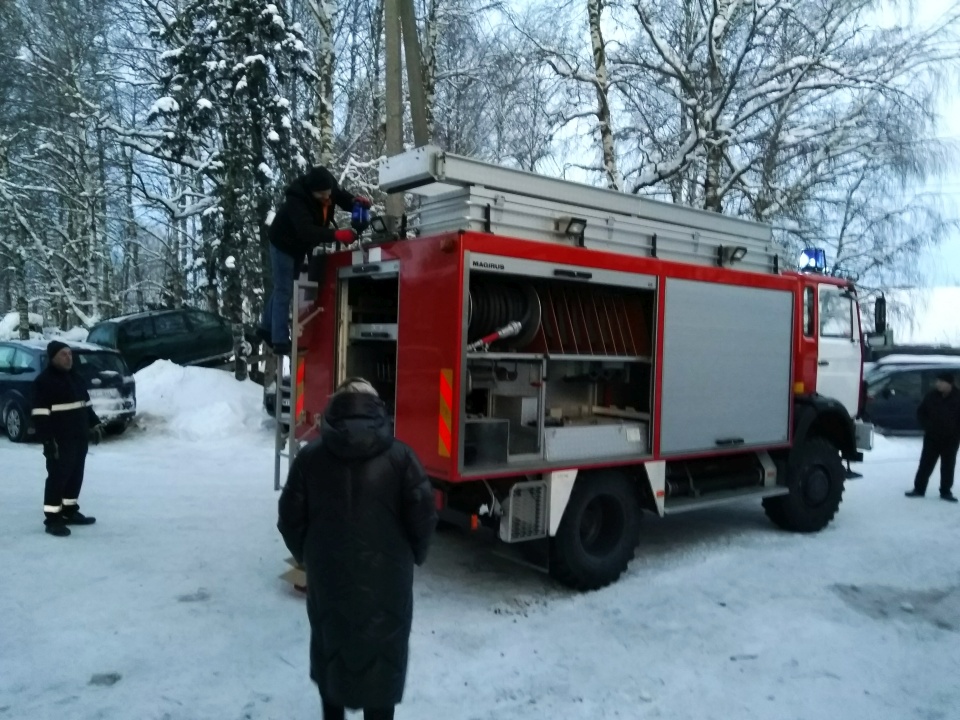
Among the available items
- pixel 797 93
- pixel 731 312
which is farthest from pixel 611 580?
pixel 797 93

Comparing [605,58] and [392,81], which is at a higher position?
[605,58]

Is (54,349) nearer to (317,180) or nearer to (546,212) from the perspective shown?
(317,180)

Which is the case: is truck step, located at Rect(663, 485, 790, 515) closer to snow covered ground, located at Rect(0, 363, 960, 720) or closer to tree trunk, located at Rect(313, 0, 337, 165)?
snow covered ground, located at Rect(0, 363, 960, 720)

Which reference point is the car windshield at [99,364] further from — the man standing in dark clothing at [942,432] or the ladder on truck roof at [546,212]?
the man standing in dark clothing at [942,432]

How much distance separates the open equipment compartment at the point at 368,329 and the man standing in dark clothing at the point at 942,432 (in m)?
7.07

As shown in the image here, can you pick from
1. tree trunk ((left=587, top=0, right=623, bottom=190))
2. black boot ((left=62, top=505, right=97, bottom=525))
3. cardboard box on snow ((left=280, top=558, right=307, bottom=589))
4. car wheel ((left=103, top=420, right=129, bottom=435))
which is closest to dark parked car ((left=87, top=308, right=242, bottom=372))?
car wheel ((left=103, top=420, right=129, bottom=435))

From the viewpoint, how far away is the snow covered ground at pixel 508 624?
160 inches

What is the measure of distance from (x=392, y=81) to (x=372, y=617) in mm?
8715

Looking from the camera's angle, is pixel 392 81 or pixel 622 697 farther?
pixel 392 81

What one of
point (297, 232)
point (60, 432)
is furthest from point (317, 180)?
point (60, 432)

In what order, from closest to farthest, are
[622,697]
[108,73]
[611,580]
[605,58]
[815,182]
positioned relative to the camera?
[622,697], [611,580], [605,58], [815,182], [108,73]

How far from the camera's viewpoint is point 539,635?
4.97m

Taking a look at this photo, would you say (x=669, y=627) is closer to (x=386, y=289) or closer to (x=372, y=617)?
(x=372, y=617)

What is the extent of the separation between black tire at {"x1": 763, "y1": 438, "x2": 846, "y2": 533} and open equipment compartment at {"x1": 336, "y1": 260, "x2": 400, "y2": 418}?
403 centimetres
